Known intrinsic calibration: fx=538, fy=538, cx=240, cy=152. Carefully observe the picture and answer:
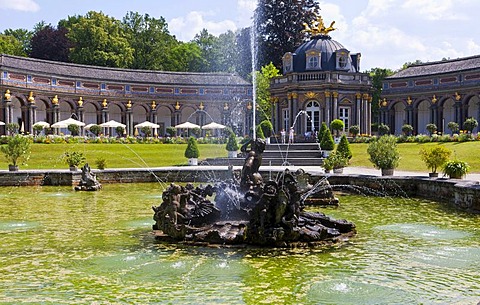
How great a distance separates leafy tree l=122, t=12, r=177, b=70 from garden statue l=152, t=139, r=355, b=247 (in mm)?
61587

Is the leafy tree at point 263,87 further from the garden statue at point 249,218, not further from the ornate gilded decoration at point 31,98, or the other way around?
the garden statue at point 249,218

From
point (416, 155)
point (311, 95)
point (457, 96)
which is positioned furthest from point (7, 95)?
point (457, 96)

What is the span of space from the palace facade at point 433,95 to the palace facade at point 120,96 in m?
15.5

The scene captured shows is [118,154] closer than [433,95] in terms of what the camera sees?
Yes

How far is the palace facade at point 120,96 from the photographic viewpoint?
167 feet

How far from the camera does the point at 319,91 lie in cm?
4250

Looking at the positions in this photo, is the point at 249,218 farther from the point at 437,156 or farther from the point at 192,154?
the point at 192,154

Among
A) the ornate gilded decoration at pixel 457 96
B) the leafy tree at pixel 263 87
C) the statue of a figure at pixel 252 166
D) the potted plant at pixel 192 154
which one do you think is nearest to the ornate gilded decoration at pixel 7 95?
the leafy tree at pixel 263 87

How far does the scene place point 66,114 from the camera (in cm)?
5706

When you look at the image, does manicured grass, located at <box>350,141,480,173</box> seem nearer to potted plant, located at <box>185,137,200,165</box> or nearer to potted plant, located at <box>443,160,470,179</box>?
potted plant, located at <box>443,160,470,179</box>

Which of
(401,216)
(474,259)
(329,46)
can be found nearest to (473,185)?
(401,216)

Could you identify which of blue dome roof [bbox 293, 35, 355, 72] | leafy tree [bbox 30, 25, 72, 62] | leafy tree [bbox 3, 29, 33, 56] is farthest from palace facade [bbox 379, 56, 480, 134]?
leafy tree [bbox 3, 29, 33, 56]

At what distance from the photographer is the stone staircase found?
30594 mm

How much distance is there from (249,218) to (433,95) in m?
47.7
